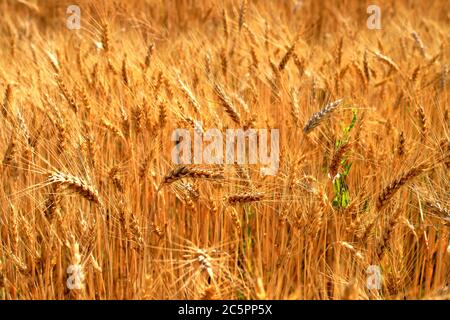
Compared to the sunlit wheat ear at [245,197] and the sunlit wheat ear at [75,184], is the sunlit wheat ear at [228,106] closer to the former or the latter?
the sunlit wheat ear at [245,197]

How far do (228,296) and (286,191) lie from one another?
37 cm

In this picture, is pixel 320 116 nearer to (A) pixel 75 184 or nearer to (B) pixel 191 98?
(B) pixel 191 98

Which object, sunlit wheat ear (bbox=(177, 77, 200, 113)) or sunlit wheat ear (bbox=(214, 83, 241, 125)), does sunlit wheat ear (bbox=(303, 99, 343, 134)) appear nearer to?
sunlit wheat ear (bbox=(214, 83, 241, 125))

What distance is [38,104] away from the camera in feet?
8.39

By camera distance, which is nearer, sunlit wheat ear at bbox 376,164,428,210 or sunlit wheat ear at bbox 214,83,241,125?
sunlit wheat ear at bbox 376,164,428,210

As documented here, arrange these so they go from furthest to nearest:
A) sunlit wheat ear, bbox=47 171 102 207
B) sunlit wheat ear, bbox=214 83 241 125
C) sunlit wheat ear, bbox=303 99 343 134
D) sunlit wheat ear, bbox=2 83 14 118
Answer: sunlit wheat ear, bbox=2 83 14 118
sunlit wheat ear, bbox=214 83 241 125
sunlit wheat ear, bbox=303 99 343 134
sunlit wheat ear, bbox=47 171 102 207

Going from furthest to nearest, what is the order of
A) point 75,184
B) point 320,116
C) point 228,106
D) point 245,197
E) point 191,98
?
1. point 191,98
2. point 228,106
3. point 320,116
4. point 245,197
5. point 75,184

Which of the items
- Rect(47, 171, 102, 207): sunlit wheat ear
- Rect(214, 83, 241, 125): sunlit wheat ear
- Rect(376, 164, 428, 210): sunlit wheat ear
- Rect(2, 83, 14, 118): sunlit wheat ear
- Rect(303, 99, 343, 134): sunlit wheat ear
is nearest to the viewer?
Rect(47, 171, 102, 207): sunlit wheat ear

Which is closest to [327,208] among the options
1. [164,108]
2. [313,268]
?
[313,268]

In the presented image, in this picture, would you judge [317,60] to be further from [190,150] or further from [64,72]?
[190,150]

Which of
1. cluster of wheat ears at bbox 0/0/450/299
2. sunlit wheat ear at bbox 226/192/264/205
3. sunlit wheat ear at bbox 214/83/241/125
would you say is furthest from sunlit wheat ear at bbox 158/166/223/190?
sunlit wheat ear at bbox 214/83/241/125

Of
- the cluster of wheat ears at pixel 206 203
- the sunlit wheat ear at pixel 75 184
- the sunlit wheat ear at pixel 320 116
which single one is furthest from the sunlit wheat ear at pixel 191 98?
the sunlit wheat ear at pixel 75 184

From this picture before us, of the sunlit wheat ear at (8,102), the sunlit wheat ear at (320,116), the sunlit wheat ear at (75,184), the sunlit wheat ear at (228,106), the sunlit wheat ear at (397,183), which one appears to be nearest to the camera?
the sunlit wheat ear at (75,184)

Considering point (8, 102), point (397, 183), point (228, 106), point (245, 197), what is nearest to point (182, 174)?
point (245, 197)
